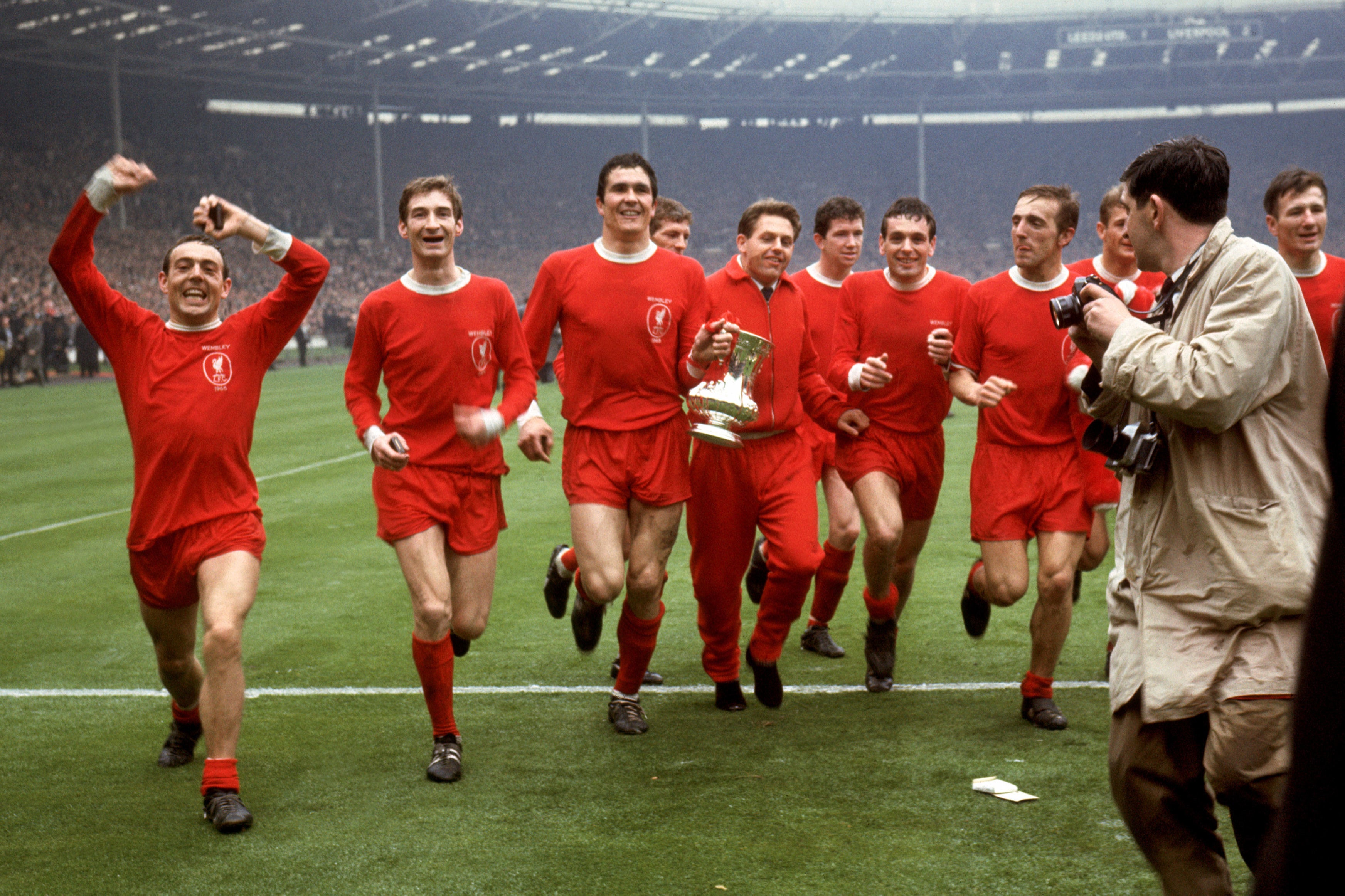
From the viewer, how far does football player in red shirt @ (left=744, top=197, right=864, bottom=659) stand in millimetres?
6863

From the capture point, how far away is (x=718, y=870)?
408 centimetres

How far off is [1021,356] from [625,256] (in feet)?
6.08

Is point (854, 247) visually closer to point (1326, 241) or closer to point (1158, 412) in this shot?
point (1158, 412)

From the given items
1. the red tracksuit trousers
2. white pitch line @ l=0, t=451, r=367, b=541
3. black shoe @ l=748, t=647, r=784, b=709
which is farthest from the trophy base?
white pitch line @ l=0, t=451, r=367, b=541

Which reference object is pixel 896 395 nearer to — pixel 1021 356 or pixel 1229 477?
pixel 1021 356

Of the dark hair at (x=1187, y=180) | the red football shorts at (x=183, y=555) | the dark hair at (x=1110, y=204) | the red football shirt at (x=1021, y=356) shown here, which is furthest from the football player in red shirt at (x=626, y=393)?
the dark hair at (x=1187, y=180)

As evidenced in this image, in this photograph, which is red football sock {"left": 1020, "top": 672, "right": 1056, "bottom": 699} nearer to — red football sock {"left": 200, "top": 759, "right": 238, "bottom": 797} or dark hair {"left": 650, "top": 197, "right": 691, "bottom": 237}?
red football sock {"left": 200, "top": 759, "right": 238, "bottom": 797}

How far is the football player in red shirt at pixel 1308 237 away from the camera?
5.95m

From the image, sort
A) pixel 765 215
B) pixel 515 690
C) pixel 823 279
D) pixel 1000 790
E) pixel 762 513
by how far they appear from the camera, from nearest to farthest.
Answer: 1. pixel 1000 790
2. pixel 762 513
3. pixel 765 215
4. pixel 515 690
5. pixel 823 279

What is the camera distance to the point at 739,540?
19.6ft

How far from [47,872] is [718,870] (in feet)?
7.08

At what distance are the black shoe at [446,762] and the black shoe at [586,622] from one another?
1.18 meters

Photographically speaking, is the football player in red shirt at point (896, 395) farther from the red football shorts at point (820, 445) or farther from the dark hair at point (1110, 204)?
the dark hair at point (1110, 204)

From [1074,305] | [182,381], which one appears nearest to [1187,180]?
[1074,305]
